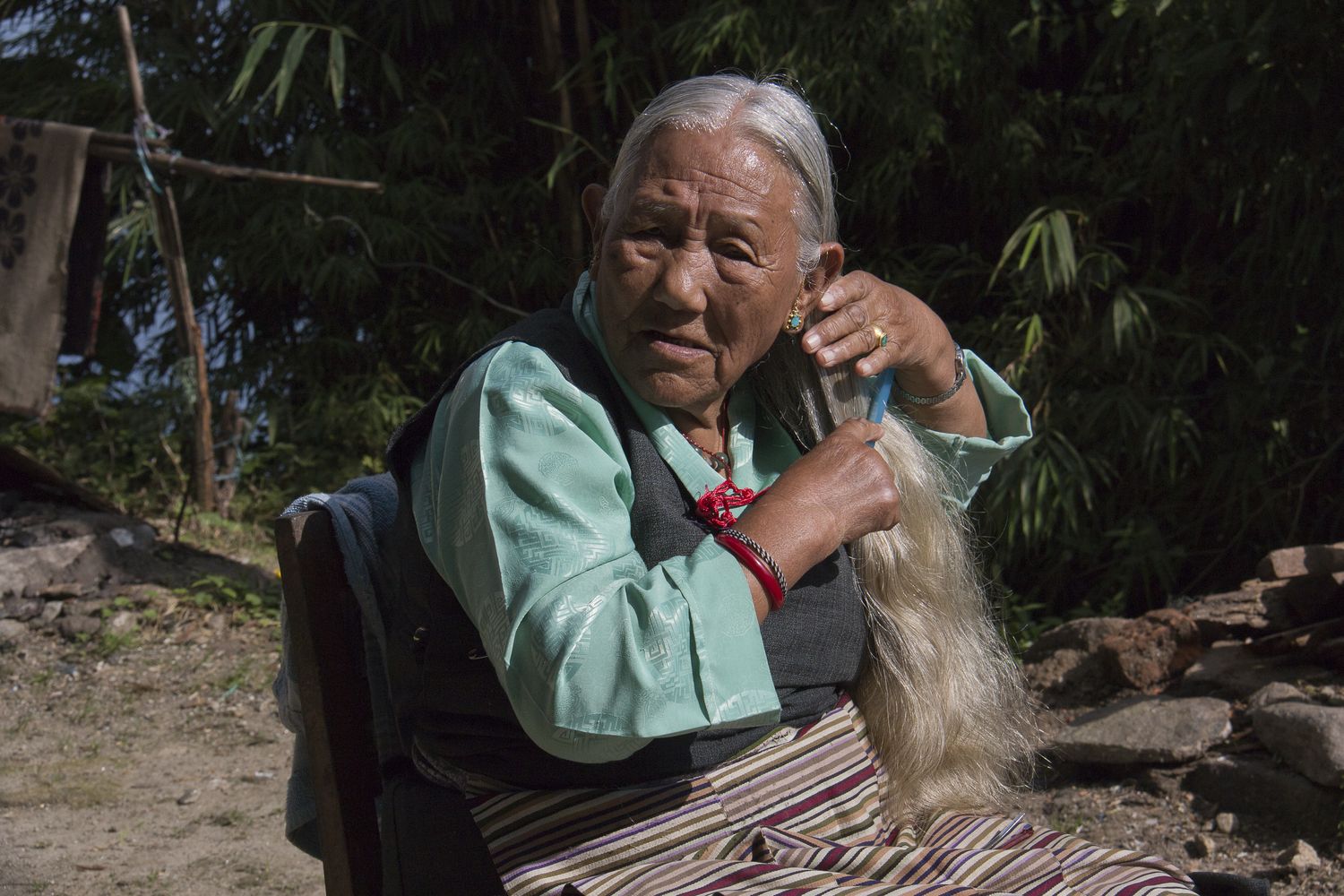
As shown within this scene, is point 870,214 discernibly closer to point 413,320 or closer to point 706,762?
point 413,320

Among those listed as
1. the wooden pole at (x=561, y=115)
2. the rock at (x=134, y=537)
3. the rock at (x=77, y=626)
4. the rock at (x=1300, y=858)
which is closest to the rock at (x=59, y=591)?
the rock at (x=77, y=626)

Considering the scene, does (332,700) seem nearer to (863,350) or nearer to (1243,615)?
(863,350)

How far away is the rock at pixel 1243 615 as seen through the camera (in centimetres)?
384

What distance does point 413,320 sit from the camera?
6137 mm

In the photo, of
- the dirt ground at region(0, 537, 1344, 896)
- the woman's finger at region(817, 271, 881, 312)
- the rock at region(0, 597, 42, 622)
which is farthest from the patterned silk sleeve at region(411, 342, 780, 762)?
the rock at region(0, 597, 42, 622)

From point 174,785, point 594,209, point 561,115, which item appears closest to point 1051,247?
point 561,115

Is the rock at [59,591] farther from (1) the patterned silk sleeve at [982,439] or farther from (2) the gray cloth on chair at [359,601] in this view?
(1) the patterned silk sleeve at [982,439]

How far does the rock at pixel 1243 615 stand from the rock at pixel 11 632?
4.25m

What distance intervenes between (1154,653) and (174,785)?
3013 mm

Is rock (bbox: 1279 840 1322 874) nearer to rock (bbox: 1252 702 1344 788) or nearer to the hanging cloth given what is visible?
rock (bbox: 1252 702 1344 788)

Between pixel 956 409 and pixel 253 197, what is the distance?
454cm

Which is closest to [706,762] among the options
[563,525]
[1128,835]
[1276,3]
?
[563,525]

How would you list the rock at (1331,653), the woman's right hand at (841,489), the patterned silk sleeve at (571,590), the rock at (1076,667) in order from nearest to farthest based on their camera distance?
the patterned silk sleeve at (571,590)
the woman's right hand at (841,489)
the rock at (1331,653)
the rock at (1076,667)

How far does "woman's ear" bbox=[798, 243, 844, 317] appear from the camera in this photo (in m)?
1.95
